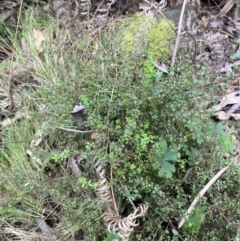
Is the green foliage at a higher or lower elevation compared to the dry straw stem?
higher

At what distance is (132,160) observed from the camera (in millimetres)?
2029

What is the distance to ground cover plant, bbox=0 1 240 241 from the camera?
1978mm

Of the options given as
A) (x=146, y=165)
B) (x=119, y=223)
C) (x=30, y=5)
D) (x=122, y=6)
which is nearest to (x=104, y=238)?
(x=119, y=223)

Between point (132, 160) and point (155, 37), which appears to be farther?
point (155, 37)

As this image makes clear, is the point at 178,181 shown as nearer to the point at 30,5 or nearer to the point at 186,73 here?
the point at 186,73

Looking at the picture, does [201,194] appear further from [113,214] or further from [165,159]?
[113,214]

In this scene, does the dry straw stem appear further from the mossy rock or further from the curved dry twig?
the mossy rock

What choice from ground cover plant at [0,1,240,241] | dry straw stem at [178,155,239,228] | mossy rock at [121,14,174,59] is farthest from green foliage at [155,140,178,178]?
mossy rock at [121,14,174,59]

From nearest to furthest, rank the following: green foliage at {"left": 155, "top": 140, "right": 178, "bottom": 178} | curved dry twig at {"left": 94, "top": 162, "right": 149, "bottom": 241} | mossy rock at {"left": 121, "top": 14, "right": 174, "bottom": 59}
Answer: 1. curved dry twig at {"left": 94, "top": 162, "right": 149, "bottom": 241}
2. green foliage at {"left": 155, "top": 140, "right": 178, "bottom": 178}
3. mossy rock at {"left": 121, "top": 14, "right": 174, "bottom": 59}

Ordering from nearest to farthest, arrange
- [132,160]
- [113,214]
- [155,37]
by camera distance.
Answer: [113,214], [132,160], [155,37]

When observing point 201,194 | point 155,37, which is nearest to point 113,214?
point 201,194

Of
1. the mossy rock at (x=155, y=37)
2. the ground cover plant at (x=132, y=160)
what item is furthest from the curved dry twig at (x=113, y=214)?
the mossy rock at (x=155, y=37)

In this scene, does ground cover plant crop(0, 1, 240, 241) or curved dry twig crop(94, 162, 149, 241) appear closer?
curved dry twig crop(94, 162, 149, 241)

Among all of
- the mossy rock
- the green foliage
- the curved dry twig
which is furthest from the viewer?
the mossy rock
